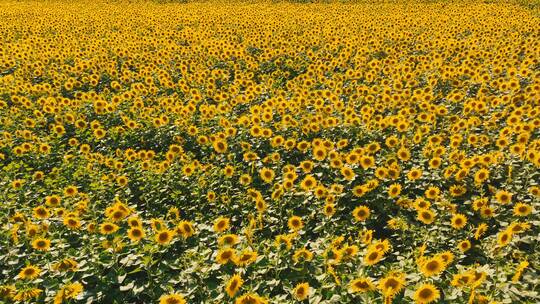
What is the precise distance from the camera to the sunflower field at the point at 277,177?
412 cm

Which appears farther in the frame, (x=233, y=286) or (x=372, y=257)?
(x=372, y=257)

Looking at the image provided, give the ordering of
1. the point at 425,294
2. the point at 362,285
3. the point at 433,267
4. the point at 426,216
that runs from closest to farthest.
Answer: the point at 425,294 < the point at 362,285 < the point at 433,267 < the point at 426,216

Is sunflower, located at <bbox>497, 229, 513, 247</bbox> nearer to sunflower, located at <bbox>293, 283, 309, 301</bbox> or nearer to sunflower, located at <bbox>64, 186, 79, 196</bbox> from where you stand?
sunflower, located at <bbox>293, 283, 309, 301</bbox>

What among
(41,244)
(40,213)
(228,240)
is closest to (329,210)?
(228,240)

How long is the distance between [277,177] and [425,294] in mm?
3281

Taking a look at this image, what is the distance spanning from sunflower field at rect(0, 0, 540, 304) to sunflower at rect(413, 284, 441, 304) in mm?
11

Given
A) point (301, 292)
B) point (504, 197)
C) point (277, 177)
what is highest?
point (504, 197)

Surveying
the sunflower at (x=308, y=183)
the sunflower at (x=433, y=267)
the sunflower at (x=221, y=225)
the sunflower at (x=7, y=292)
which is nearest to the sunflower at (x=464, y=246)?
the sunflower at (x=433, y=267)

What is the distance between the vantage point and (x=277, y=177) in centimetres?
638

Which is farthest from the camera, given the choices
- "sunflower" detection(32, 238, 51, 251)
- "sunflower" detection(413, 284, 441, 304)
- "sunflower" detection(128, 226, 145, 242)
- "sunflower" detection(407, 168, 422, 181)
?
"sunflower" detection(407, 168, 422, 181)

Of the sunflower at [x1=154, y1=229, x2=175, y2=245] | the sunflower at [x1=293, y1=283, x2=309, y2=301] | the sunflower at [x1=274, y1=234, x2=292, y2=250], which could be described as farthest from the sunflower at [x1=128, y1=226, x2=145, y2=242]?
the sunflower at [x1=293, y1=283, x2=309, y2=301]

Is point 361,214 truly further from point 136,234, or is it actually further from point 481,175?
point 136,234

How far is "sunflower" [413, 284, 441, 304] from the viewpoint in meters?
3.42

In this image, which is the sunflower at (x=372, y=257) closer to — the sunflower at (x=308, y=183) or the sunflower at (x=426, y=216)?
the sunflower at (x=426, y=216)
